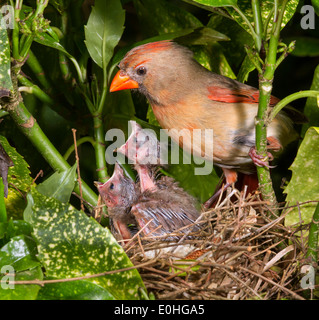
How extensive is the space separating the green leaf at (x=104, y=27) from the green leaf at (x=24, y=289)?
98cm

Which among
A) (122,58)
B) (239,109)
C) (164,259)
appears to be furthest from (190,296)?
(122,58)

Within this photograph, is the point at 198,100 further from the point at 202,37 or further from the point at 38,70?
the point at 38,70

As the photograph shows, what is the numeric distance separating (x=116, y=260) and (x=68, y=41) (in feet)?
4.03

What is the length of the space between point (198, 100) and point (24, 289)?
1181 mm

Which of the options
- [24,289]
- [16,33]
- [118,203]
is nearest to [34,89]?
[16,33]

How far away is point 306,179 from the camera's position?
6.21 ft

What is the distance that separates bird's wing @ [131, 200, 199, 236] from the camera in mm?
1942

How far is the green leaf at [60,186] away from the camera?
5.68 ft

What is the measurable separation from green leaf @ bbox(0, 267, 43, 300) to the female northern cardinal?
0.99m

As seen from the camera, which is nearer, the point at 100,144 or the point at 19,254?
the point at 19,254

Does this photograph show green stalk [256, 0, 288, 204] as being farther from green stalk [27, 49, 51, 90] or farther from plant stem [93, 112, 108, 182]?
green stalk [27, 49, 51, 90]

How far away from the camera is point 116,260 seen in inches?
55.6

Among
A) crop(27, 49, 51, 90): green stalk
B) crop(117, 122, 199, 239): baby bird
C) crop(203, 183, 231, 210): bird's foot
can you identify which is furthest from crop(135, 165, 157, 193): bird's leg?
crop(27, 49, 51, 90): green stalk
